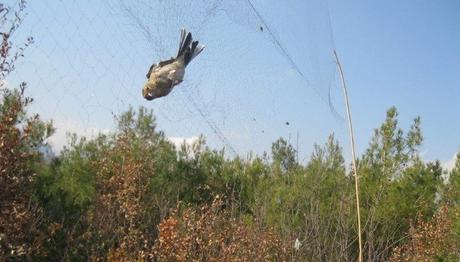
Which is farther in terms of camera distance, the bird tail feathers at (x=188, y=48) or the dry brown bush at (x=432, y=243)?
the dry brown bush at (x=432, y=243)

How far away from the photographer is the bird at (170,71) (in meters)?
4.91

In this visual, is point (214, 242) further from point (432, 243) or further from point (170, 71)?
point (432, 243)

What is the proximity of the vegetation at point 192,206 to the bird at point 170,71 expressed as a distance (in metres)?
1.66

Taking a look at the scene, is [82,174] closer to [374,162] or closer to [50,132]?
[50,132]

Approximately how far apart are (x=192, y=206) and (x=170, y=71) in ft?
22.6

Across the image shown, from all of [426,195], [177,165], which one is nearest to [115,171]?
[177,165]

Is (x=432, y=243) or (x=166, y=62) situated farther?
(x=432, y=243)

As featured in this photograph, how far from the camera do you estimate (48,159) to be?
12219mm

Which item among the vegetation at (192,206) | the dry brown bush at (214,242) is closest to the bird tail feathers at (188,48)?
the vegetation at (192,206)

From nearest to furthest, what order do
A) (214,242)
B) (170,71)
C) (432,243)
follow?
(170,71)
(214,242)
(432,243)

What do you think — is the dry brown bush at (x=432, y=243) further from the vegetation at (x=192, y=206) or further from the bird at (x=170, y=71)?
the bird at (x=170, y=71)

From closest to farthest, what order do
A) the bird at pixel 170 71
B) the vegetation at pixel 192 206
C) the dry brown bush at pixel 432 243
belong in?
the bird at pixel 170 71, the vegetation at pixel 192 206, the dry brown bush at pixel 432 243

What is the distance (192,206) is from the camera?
11.5m

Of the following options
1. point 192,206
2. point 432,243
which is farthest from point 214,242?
point 432,243
